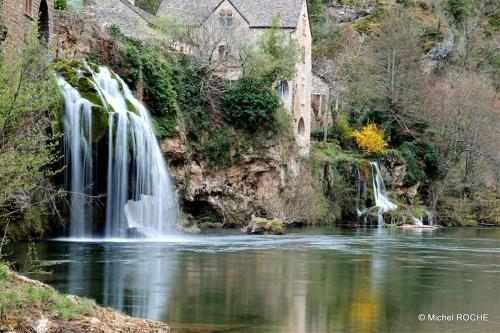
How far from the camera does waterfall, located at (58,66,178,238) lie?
35.3 metres

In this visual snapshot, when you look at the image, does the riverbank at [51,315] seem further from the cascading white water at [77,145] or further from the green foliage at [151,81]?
the green foliage at [151,81]

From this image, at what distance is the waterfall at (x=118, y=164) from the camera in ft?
116

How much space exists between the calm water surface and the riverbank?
1.33 m

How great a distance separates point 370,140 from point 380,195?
6.52 m

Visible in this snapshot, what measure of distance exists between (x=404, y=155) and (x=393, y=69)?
8.64 metres

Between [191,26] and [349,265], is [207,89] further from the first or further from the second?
[349,265]

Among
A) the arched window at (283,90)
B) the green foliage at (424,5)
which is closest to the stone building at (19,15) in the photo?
the arched window at (283,90)

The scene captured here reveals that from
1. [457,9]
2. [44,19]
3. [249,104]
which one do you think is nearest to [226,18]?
[249,104]

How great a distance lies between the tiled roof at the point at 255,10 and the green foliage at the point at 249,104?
562 inches

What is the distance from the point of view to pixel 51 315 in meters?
12.8

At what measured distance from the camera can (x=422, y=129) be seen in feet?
234

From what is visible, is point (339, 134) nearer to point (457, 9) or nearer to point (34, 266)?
point (457, 9)

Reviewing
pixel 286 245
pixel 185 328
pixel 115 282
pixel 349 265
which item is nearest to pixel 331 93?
pixel 286 245

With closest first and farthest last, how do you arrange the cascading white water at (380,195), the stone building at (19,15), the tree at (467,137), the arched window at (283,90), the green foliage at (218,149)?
the stone building at (19,15)
the green foliage at (218,149)
the cascading white water at (380,195)
the arched window at (283,90)
the tree at (467,137)
